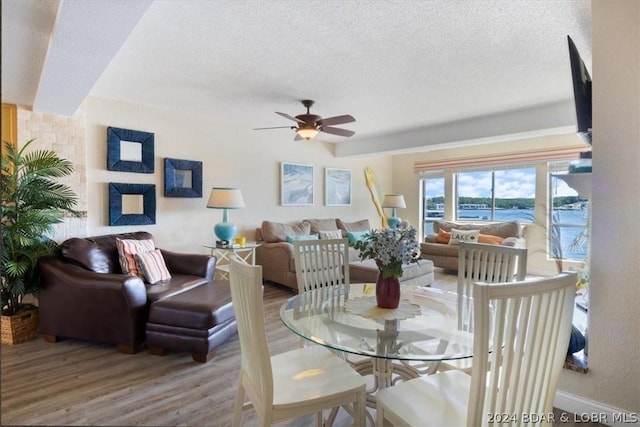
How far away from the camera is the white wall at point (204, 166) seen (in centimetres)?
384

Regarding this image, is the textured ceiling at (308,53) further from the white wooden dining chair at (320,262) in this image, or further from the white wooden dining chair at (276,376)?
the white wooden dining chair at (320,262)

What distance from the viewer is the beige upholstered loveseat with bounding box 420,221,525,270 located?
5.55m

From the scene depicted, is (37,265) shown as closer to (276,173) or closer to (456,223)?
(276,173)

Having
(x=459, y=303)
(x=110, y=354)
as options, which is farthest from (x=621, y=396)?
(x=110, y=354)

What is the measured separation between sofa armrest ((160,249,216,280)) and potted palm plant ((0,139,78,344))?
3.15 feet

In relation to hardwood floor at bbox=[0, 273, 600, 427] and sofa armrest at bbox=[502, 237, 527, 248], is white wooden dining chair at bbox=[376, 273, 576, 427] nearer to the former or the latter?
hardwood floor at bbox=[0, 273, 600, 427]

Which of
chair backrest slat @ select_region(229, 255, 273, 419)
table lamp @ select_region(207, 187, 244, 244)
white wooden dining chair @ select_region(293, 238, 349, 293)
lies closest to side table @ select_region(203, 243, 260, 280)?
table lamp @ select_region(207, 187, 244, 244)

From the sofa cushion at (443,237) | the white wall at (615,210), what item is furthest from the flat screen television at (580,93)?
the sofa cushion at (443,237)

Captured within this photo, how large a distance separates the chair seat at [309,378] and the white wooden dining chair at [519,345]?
537 mm

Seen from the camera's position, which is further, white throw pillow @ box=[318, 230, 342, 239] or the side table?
white throw pillow @ box=[318, 230, 342, 239]

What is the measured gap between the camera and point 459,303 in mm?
2105

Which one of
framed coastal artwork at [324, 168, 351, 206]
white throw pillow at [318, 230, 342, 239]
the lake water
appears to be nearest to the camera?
the lake water

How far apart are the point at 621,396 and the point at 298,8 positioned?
8.84 feet

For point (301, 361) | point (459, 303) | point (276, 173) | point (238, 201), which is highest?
point (276, 173)
